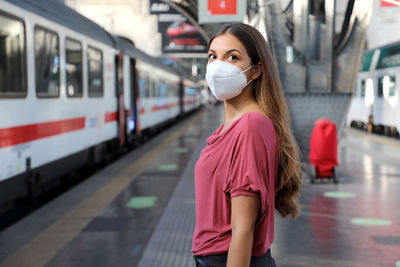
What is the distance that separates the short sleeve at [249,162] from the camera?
6.31 feet

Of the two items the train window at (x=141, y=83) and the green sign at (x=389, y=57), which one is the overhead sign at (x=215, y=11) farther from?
the green sign at (x=389, y=57)


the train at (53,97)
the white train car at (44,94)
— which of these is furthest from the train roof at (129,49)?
the white train car at (44,94)

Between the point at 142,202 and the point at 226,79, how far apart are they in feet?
21.9

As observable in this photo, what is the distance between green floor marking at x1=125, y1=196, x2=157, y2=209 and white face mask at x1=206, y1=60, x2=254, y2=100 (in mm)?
6216

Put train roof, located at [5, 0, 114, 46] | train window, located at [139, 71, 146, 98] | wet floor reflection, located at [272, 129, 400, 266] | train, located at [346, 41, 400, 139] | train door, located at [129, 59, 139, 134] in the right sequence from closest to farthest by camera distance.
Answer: wet floor reflection, located at [272, 129, 400, 266] < train roof, located at [5, 0, 114, 46] < train door, located at [129, 59, 139, 134] < train window, located at [139, 71, 146, 98] < train, located at [346, 41, 400, 139]

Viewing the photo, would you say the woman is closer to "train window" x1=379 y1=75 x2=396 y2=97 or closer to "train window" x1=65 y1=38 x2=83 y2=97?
"train window" x1=65 y1=38 x2=83 y2=97

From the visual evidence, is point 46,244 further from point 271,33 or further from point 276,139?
point 271,33

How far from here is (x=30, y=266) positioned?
5.42 meters

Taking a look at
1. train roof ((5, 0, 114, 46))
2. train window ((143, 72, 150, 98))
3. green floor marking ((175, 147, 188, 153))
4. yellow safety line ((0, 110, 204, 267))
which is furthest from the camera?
train window ((143, 72, 150, 98))

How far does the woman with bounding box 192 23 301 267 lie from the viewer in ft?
6.34

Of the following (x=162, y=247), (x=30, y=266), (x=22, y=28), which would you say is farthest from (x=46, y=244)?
(x=22, y=28)

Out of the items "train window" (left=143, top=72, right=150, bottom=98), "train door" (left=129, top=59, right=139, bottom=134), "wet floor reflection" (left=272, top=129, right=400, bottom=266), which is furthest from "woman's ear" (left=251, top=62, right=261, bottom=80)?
"train window" (left=143, top=72, right=150, bottom=98)

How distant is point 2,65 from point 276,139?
544 cm

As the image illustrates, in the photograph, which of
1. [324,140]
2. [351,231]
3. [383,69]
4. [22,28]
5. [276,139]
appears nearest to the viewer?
[276,139]
